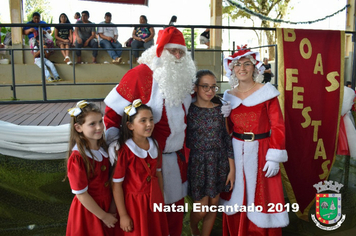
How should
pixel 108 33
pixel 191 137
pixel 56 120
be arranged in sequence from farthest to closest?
1. pixel 108 33
2. pixel 56 120
3. pixel 191 137

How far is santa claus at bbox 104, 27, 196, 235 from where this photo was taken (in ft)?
6.17

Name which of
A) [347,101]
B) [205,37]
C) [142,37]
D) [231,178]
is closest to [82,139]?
[231,178]

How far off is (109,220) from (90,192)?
0.65ft

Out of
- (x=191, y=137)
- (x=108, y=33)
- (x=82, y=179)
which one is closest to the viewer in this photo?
(x=82, y=179)

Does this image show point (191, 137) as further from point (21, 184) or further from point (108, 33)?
point (108, 33)

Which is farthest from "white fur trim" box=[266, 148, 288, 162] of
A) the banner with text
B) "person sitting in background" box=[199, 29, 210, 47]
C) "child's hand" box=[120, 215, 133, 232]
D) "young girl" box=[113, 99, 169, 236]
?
"person sitting in background" box=[199, 29, 210, 47]

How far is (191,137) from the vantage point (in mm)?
2055

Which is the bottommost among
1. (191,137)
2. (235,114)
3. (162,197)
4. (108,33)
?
(162,197)

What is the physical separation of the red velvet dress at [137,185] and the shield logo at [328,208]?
5.41 feet

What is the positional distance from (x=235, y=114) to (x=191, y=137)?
0.37 metres

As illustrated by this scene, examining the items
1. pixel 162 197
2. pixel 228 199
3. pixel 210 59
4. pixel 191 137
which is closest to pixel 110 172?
pixel 162 197

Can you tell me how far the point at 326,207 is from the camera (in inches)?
105

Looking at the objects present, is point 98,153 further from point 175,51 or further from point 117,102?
point 175,51

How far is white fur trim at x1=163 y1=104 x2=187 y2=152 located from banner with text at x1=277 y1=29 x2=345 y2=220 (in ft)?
3.54
